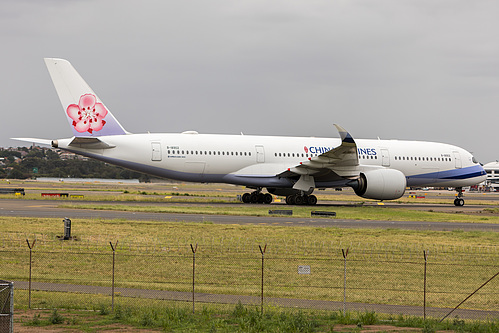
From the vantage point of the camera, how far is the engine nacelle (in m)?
→ 43.0

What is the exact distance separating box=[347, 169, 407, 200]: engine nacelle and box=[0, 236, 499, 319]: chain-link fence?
59.6 feet

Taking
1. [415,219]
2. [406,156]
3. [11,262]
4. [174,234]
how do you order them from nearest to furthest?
[11,262]
[174,234]
[415,219]
[406,156]

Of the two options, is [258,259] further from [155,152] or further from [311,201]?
[311,201]


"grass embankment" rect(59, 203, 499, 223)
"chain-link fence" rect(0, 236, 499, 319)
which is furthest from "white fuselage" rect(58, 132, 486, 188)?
"chain-link fence" rect(0, 236, 499, 319)

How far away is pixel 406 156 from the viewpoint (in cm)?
4819

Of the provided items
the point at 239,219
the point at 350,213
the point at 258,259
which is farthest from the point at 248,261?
the point at 350,213

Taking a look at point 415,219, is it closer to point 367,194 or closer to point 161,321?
point 367,194

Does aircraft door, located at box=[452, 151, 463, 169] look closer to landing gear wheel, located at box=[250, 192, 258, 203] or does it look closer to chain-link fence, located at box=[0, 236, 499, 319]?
landing gear wheel, located at box=[250, 192, 258, 203]

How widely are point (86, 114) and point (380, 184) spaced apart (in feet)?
66.3

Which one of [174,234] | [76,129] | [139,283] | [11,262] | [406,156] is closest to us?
[139,283]

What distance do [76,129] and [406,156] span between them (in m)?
24.5

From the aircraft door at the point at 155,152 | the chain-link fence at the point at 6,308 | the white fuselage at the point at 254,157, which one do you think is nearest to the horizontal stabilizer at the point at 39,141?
the white fuselage at the point at 254,157

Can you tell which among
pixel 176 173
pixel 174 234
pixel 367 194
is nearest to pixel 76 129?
pixel 176 173

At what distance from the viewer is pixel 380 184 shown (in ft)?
141
